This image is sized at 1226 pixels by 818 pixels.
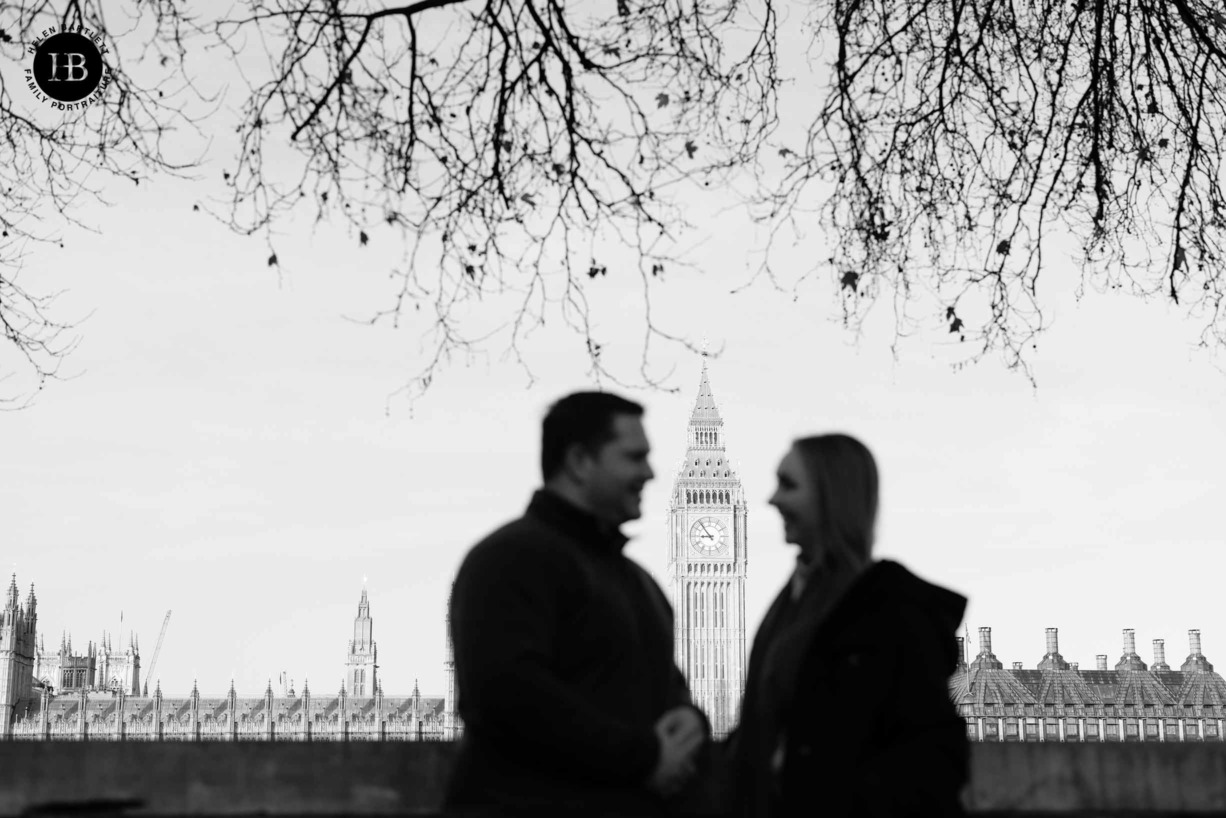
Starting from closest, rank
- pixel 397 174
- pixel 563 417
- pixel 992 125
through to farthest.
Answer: pixel 563 417
pixel 397 174
pixel 992 125

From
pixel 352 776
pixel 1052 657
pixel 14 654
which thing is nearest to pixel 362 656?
pixel 14 654

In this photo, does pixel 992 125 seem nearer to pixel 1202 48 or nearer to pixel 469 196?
pixel 1202 48

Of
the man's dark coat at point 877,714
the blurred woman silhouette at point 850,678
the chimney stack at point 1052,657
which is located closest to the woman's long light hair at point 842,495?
the blurred woman silhouette at point 850,678

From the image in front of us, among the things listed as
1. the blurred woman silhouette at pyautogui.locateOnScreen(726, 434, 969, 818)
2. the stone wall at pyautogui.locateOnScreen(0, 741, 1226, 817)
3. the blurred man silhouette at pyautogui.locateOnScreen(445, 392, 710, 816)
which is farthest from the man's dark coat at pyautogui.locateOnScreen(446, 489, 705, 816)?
the stone wall at pyautogui.locateOnScreen(0, 741, 1226, 817)

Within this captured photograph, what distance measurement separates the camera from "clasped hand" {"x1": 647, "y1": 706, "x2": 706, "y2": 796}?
127 inches

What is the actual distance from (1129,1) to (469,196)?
9.16 feet

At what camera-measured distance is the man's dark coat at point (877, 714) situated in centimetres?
307

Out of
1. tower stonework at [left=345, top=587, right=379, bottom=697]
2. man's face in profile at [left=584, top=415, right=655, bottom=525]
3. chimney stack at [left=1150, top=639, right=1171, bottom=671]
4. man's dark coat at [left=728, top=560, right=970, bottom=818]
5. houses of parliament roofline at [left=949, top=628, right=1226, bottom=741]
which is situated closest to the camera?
man's dark coat at [left=728, top=560, right=970, bottom=818]

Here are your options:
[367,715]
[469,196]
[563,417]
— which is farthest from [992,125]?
[367,715]

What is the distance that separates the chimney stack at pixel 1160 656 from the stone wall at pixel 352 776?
7931 centimetres

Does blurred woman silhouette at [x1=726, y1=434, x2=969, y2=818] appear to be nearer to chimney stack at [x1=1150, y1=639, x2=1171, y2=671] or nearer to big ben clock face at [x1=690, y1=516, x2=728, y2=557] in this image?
chimney stack at [x1=1150, y1=639, x2=1171, y2=671]

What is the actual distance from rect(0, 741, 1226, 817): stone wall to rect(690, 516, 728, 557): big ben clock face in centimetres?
8799

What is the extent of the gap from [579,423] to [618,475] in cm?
12

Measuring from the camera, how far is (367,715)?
287ft
